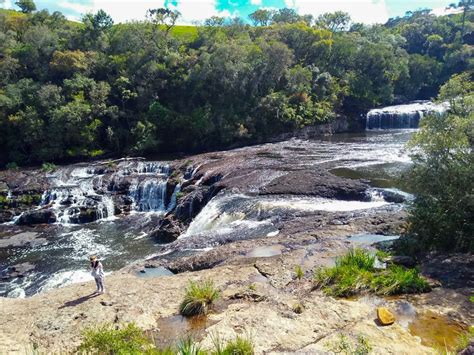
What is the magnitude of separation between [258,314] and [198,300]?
70.6 inches

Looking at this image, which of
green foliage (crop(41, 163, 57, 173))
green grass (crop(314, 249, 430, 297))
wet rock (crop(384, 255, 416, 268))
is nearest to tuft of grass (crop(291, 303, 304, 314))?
green grass (crop(314, 249, 430, 297))

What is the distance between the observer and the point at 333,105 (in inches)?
2206

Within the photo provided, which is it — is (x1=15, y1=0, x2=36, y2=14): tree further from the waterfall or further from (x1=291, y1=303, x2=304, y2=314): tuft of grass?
(x1=291, y1=303, x2=304, y2=314): tuft of grass

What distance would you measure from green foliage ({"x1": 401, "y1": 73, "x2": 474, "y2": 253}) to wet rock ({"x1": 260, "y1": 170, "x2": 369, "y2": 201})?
909 centimetres

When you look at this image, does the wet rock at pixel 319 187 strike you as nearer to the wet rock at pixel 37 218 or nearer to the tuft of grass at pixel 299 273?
the tuft of grass at pixel 299 273

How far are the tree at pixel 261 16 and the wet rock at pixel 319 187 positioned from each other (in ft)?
263

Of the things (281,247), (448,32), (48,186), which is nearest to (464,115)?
(281,247)

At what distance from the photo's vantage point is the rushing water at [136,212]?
67.5ft

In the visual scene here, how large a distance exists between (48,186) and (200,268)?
911 inches

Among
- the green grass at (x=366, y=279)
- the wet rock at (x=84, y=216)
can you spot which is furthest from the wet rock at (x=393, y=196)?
the wet rock at (x=84, y=216)

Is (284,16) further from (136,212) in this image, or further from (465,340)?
(465,340)

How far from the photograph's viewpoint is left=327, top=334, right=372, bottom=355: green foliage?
7918mm

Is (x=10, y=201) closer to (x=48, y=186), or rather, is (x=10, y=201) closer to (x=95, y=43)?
(x=48, y=186)

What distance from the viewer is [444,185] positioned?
13477 mm
